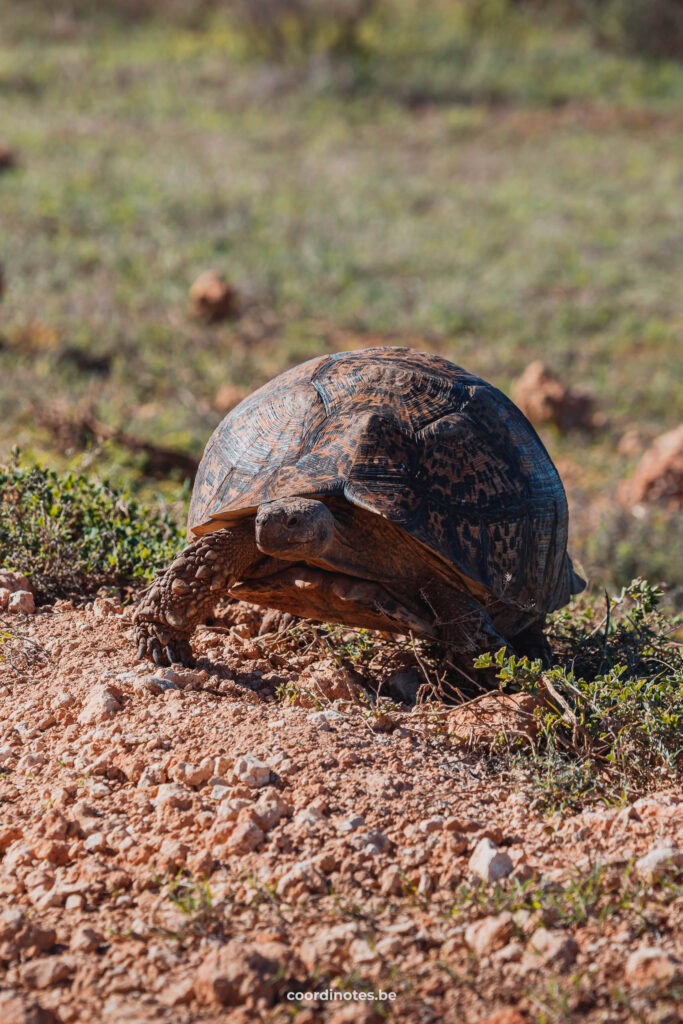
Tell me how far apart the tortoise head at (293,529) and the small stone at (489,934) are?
48.6 inches

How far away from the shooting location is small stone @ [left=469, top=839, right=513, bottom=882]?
8.01ft

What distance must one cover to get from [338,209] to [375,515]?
447 inches

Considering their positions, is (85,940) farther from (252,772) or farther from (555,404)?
(555,404)

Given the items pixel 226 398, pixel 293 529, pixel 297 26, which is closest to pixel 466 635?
pixel 293 529

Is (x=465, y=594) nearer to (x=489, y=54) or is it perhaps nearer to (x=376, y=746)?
(x=376, y=746)

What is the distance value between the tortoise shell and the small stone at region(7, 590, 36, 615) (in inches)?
27.6

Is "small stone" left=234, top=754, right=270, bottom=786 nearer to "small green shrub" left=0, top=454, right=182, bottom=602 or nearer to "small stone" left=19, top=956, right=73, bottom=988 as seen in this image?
"small stone" left=19, top=956, right=73, bottom=988

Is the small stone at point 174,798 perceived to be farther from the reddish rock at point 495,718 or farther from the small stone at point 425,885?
the reddish rock at point 495,718

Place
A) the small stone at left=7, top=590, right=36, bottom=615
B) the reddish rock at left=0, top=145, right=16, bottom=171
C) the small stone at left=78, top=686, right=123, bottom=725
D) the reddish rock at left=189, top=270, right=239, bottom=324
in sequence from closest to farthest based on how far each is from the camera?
the small stone at left=78, top=686, right=123, bottom=725
the small stone at left=7, top=590, right=36, bottom=615
the reddish rock at left=189, top=270, right=239, bottom=324
the reddish rock at left=0, top=145, right=16, bottom=171

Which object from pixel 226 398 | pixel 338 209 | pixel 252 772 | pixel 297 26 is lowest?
pixel 226 398

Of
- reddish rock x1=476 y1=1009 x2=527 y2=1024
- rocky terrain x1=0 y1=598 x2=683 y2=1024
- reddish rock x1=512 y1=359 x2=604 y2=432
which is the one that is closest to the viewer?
reddish rock x1=476 y1=1009 x2=527 y2=1024

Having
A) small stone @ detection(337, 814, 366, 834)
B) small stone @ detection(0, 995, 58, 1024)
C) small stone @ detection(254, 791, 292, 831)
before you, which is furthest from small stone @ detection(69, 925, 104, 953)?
small stone @ detection(337, 814, 366, 834)

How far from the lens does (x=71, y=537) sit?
4227 mm

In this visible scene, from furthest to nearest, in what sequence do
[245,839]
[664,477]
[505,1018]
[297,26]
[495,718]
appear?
[297,26], [664,477], [495,718], [245,839], [505,1018]
